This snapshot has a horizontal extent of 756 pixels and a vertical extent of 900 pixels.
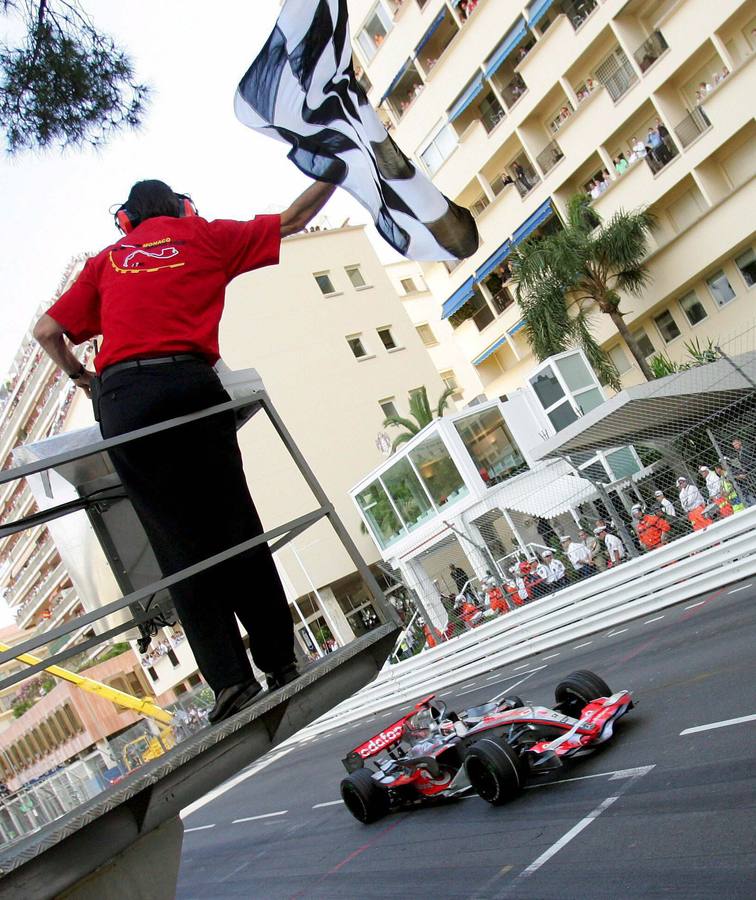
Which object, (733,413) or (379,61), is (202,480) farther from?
(379,61)

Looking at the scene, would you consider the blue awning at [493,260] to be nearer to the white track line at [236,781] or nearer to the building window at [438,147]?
the building window at [438,147]

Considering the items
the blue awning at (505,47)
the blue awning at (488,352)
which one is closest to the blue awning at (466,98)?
the blue awning at (505,47)

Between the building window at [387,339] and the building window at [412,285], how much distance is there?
12998 millimetres

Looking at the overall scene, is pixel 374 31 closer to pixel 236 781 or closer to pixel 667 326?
pixel 667 326

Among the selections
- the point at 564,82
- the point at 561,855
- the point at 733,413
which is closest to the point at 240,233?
the point at 561,855

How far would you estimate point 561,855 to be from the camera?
720 centimetres

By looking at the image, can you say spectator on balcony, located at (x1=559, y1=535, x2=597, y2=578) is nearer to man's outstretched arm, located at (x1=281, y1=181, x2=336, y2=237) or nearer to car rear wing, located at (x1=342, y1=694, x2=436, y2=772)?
car rear wing, located at (x1=342, y1=694, x2=436, y2=772)

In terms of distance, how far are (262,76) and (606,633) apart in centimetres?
1316

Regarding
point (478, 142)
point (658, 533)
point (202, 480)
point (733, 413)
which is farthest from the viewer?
point (478, 142)

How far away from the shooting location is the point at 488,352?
33.7 m

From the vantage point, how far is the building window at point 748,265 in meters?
24.4

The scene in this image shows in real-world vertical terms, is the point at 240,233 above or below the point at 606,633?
above

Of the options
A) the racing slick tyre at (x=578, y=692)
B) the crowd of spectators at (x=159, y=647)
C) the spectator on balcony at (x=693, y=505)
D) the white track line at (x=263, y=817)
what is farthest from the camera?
the white track line at (x=263, y=817)

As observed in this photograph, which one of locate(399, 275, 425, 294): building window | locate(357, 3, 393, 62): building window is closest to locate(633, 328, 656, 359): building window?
locate(357, 3, 393, 62): building window
